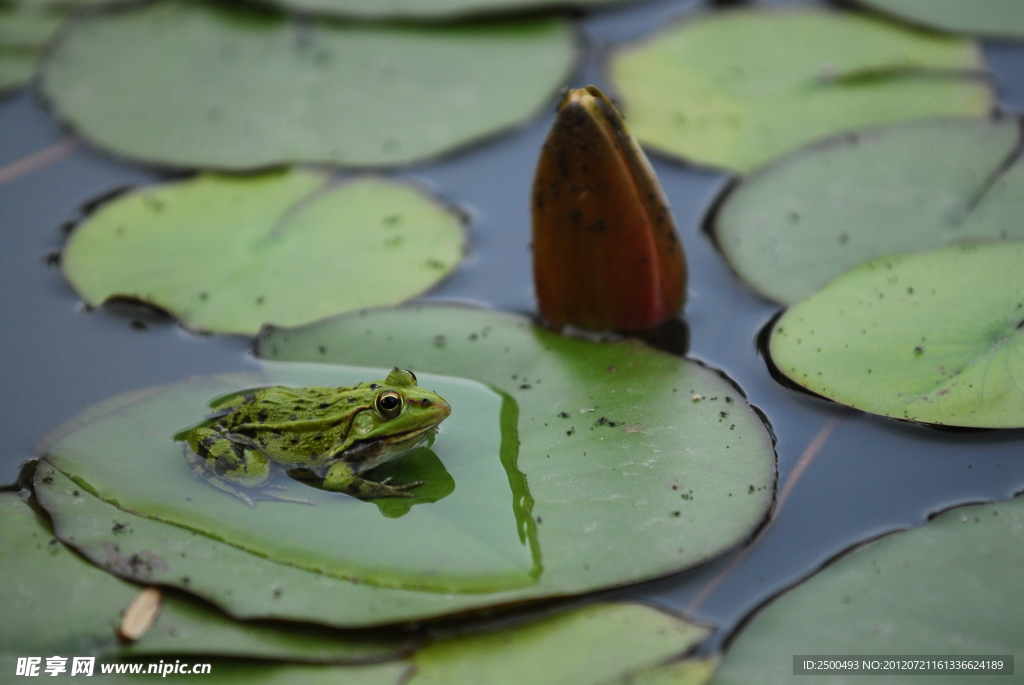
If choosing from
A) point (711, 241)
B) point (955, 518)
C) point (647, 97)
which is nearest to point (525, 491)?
point (955, 518)

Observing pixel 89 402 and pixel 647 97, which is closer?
pixel 89 402

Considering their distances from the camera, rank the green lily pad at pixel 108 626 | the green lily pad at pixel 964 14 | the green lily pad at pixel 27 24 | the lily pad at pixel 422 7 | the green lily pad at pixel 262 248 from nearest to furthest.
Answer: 1. the green lily pad at pixel 108 626
2. the green lily pad at pixel 262 248
3. the green lily pad at pixel 964 14
4. the lily pad at pixel 422 7
5. the green lily pad at pixel 27 24

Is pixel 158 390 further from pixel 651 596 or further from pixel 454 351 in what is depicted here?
pixel 651 596

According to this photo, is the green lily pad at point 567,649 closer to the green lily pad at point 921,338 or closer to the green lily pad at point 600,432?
the green lily pad at point 600,432

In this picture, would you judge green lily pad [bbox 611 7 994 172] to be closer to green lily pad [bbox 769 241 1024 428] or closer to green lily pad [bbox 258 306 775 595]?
green lily pad [bbox 769 241 1024 428]

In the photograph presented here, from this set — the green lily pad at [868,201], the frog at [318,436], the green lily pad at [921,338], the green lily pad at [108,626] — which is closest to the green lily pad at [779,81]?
the green lily pad at [868,201]

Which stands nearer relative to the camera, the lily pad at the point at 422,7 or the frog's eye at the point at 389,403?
the frog's eye at the point at 389,403
